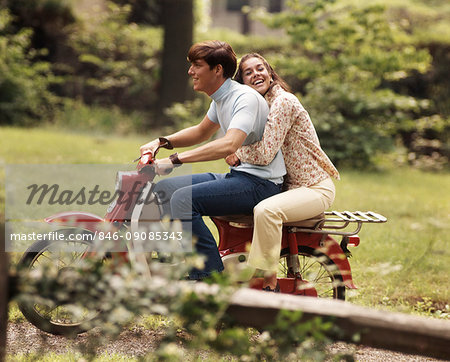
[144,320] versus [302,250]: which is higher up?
[302,250]

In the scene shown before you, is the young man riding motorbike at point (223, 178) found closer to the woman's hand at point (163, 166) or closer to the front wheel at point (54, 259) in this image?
the woman's hand at point (163, 166)

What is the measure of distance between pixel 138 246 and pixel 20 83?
10.5 metres

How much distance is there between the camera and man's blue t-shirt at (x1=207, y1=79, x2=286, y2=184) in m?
3.24

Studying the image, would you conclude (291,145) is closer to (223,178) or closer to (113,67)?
(223,178)

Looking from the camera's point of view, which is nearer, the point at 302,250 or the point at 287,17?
the point at 302,250

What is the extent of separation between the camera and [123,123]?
1368 cm

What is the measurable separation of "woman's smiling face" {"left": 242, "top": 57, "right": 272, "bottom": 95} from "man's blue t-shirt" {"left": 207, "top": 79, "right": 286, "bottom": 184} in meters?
0.19

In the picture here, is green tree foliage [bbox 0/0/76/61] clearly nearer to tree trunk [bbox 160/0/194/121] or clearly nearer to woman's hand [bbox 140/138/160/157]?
tree trunk [bbox 160/0/194/121]

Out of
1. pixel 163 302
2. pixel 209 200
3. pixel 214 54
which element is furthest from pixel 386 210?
pixel 163 302

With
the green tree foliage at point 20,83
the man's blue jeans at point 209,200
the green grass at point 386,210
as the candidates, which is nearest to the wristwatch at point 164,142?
the man's blue jeans at point 209,200

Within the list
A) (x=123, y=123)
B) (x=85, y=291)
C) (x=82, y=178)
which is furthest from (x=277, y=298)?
(x=123, y=123)

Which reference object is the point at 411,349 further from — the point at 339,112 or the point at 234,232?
the point at 339,112

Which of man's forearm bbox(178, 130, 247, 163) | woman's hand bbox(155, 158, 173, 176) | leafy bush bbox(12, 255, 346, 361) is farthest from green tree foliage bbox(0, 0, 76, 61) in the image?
leafy bush bbox(12, 255, 346, 361)

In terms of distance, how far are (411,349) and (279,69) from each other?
994 centimetres
